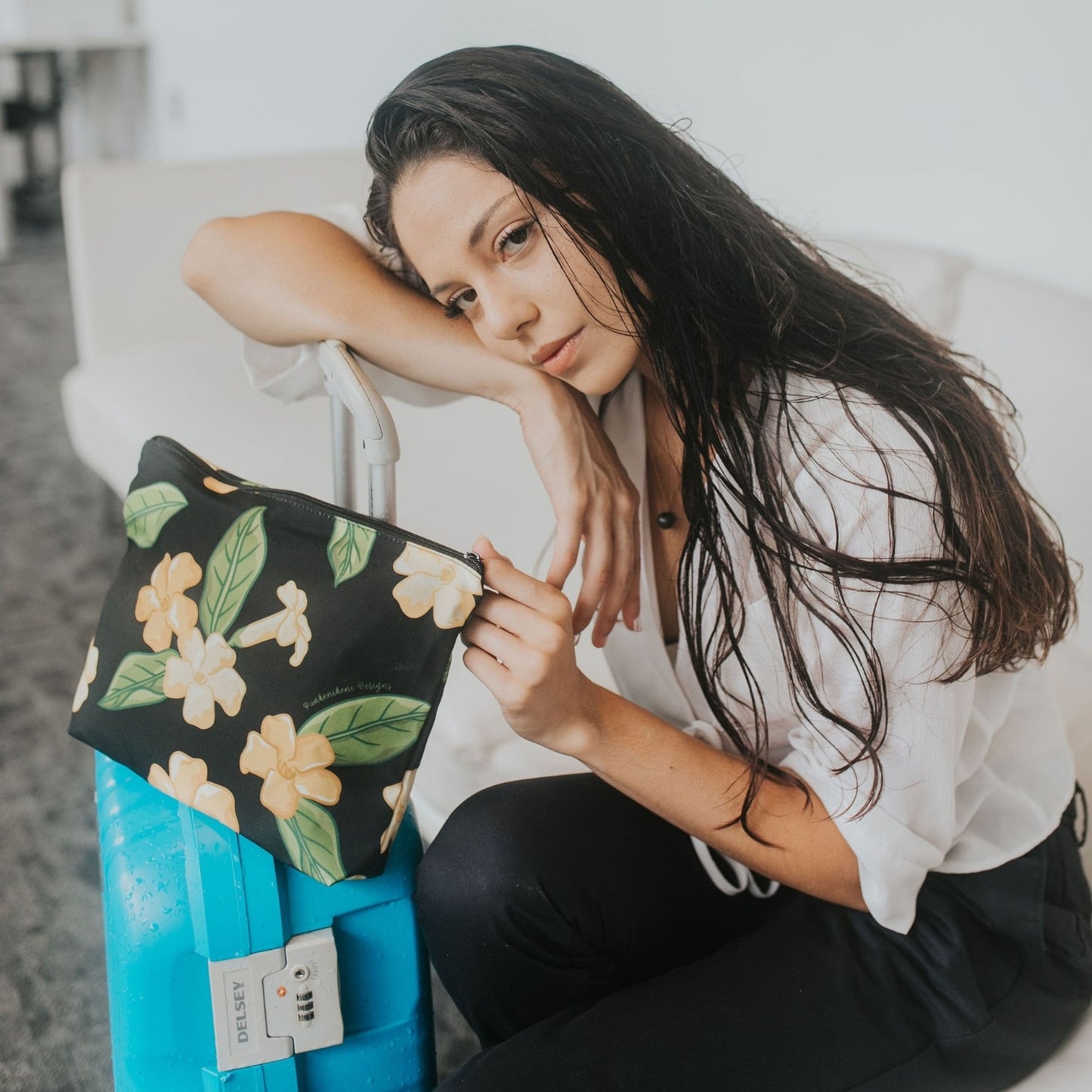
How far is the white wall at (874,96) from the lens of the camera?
5.42 ft

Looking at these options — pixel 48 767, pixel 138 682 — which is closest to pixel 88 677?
pixel 138 682

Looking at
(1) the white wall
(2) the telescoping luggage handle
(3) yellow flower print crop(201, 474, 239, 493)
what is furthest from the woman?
(1) the white wall

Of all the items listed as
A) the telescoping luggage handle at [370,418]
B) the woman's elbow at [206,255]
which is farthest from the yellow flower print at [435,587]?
the woman's elbow at [206,255]

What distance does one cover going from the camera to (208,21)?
3617 mm

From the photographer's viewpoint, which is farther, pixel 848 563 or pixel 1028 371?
pixel 1028 371

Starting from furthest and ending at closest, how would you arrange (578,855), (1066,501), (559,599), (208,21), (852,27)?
(208,21)
(852,27)
(1066,501)
(578,855)
(559,599)

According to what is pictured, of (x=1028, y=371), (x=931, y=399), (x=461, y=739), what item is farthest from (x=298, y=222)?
(x=1028, y=371)

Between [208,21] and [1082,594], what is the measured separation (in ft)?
10.4

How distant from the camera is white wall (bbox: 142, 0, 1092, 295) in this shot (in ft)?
5.42

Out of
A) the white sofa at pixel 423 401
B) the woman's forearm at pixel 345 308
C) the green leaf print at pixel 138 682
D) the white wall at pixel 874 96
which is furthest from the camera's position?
the white wall at pixel 874 96

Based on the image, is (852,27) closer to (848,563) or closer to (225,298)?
(225,298)

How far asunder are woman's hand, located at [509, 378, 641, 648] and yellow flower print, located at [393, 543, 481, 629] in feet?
0.47

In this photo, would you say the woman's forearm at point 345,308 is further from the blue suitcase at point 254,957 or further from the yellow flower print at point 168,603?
the yellow flower print at point 168,603

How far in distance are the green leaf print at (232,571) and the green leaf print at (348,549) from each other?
0.06 m
